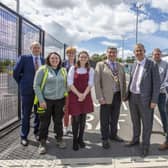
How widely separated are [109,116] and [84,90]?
2.94 feet

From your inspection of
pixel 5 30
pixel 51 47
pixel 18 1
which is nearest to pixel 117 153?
pixel 5 30

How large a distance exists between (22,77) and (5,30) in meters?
1.32

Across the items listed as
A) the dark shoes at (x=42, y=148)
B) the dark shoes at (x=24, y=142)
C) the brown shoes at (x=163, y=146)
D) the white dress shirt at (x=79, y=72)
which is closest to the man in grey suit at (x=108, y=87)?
the white dress shirt at (x=79, y=72)

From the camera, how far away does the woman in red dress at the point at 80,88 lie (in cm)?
480

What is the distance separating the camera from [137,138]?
520 centimetres

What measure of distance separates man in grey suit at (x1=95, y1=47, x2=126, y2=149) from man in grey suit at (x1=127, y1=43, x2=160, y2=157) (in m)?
0.27

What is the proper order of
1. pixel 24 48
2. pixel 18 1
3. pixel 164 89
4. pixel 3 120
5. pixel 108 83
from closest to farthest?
pixel 108 83 → pixel 164 89 → pixel 3 120 → pixel 24 48 → pixel 18 1

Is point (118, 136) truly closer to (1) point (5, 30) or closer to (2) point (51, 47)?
(1) point (5, 30)

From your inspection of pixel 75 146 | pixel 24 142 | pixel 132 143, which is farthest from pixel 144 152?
pixel 24 142

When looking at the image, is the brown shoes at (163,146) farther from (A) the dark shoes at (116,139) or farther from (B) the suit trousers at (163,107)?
(A) the dark shoes at (116,139)

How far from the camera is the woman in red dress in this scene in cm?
Answer: 480

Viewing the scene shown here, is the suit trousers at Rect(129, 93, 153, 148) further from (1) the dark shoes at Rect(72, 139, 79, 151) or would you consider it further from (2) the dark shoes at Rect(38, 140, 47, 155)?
(2) the dark shoes at Rect(38, 140, 47, 155)

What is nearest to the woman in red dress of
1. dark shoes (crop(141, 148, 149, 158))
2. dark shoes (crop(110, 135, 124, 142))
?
dark shoes (crop(110, 135, 124, 142))

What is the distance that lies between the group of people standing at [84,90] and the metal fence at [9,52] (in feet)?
2.94
